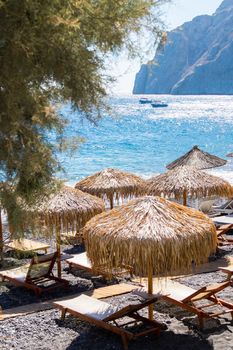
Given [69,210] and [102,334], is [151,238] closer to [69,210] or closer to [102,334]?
[102,334]

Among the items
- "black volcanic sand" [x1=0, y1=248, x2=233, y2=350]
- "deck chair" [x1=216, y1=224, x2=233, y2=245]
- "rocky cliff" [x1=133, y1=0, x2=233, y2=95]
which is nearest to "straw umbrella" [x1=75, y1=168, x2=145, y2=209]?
"deck chair" [x1=216, y1=224, x2=233, y2=245]

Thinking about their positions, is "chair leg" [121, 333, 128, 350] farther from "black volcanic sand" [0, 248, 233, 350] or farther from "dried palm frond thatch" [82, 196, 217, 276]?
"dried palm frond thatch" [82, 196, 217, 276]

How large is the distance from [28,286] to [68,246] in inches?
138

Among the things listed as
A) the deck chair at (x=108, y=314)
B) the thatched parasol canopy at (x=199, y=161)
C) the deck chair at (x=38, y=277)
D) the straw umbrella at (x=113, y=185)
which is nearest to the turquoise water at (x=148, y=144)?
the thatched parasol canopy at (x=199, y=161)

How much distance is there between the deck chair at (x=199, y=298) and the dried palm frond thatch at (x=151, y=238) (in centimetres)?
51

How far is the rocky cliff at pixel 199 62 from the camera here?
154 meters

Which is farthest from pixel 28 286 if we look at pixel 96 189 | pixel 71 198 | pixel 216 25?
pixel 216 25

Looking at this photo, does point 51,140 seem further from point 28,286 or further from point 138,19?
point 28,286

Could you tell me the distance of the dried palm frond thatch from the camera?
638 centimetres

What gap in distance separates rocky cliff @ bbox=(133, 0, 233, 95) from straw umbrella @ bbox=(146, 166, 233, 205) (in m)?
143

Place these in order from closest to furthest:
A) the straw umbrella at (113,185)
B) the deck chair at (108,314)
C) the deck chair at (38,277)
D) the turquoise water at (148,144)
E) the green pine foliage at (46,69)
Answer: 1. the green pine foliage at (46,69)
2. the deck chair at (108,314)
3. the deck chair at (38,277)
4. the straw umbrella at (113,185)
5. the turquoise water at (148,144)

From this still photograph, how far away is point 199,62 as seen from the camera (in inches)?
6398

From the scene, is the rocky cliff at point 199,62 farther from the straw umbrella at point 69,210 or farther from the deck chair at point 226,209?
the straw umbrella at point 69,210

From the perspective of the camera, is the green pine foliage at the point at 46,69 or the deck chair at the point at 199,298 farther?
the deck chair at the point at 199,298
